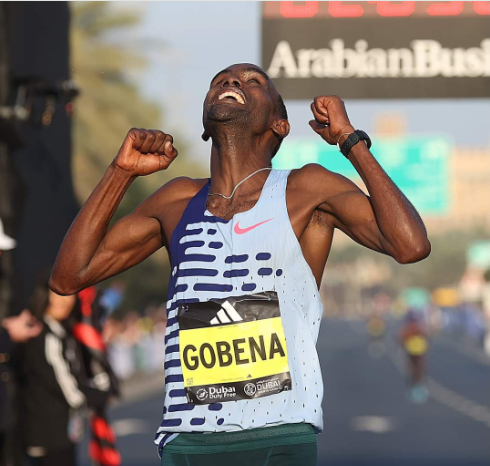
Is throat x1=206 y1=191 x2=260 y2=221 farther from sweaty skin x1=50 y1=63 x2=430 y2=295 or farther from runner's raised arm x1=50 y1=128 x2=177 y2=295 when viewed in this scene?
runner's raised arm x1=50 y1=128 x2=177 y2=295

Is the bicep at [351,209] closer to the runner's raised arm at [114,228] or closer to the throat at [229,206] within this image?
the throat at [229,206]

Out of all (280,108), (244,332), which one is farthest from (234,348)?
(280,108)

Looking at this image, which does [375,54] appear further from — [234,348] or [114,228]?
[234,348]

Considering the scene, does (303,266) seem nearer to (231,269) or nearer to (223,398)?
(231,269)

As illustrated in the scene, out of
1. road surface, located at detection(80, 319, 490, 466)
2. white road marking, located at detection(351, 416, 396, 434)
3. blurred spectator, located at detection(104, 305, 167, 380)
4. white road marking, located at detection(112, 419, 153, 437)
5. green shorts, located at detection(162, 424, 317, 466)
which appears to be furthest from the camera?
blurred spectator, located at detection(104, 305, 167, 380)

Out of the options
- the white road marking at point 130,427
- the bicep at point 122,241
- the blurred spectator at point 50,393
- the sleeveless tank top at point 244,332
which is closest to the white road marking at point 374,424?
the white road marking at point 130,427

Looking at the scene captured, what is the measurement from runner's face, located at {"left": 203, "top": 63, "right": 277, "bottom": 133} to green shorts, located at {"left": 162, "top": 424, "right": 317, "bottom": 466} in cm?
89

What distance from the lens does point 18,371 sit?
7.27 meters

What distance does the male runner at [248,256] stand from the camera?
311 centimetres

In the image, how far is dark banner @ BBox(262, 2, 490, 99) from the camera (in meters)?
A: 9.57

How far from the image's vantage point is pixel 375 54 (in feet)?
31.8

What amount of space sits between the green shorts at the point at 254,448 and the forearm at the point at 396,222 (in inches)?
21.4

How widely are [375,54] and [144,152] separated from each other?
6.48 meters

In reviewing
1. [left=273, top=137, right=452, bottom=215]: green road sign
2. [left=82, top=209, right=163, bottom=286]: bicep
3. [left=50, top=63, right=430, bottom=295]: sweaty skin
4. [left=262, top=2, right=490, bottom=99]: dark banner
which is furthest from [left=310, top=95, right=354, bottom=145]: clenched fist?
[left=273, top=137, right=452, bottom=215]: green road sign
